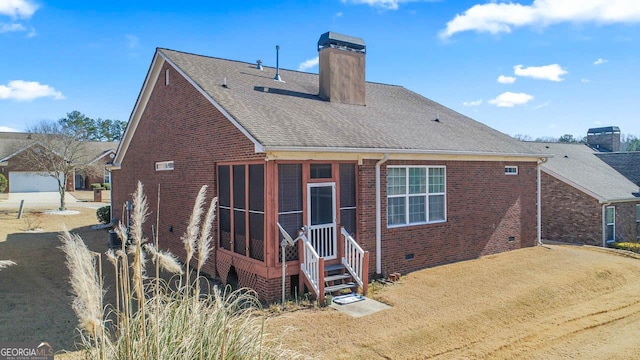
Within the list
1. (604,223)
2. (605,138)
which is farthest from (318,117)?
(605,138)

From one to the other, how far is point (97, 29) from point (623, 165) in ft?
92.8

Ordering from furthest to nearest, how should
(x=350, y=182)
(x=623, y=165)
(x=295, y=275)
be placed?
(x=623, y=165) < (x=350, y=182) < (x=295, y=275)

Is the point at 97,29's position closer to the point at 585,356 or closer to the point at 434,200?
the point at 434,200

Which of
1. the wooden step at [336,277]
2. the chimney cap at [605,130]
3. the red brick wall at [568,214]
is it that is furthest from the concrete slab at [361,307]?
the chimney cap at [605,130]

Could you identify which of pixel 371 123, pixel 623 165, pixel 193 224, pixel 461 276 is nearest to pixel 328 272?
pixel 461 276

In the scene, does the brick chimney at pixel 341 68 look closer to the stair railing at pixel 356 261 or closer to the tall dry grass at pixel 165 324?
the stair railing at pixel 356 261

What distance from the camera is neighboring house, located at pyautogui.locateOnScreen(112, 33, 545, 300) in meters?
9.69

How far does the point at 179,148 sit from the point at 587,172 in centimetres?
2023

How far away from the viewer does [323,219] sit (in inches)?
402

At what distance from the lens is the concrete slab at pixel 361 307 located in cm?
842

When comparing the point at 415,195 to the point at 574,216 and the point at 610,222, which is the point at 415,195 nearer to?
the point at 574,216

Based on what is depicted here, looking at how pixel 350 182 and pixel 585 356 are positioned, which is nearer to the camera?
pixel 585 356

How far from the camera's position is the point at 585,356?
691cm

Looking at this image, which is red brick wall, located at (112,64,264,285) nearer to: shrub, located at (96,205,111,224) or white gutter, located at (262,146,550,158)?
white gutter, located at (262,146,550,158)
